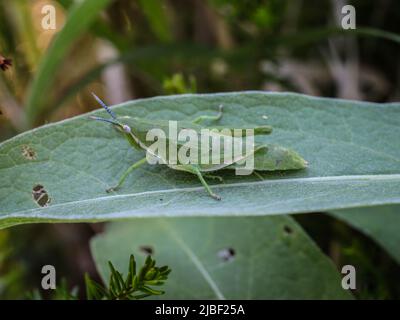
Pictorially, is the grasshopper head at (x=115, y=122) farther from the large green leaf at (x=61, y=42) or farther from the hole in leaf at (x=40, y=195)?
the large green leaf at (x=61, y=42)

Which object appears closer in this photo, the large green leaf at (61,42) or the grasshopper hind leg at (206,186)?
the grasshopper hind leg at (206,186)

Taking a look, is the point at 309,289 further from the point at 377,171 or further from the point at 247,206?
the point at 247,206

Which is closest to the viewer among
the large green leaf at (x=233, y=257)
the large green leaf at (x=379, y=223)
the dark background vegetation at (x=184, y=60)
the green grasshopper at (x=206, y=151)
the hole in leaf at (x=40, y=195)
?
the hole in leaf at (x=40, y=195)

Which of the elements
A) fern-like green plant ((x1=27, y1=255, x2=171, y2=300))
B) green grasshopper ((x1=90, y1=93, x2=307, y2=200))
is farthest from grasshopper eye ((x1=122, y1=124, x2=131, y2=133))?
fern-like green plant ((x1=27, y1=255, x2=171, y2=300))

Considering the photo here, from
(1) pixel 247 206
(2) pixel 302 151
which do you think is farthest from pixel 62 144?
(2) pixel 302 151

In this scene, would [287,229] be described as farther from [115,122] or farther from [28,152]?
[28,152]

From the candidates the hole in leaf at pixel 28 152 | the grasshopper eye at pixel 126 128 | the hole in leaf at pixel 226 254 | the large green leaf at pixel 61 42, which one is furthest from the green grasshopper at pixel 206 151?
the large green leaf at pixel 61 42

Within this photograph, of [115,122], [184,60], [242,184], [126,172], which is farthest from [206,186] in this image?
[184,60]

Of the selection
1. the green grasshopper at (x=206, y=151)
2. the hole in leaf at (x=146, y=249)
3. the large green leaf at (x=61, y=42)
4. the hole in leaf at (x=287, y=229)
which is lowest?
the hole in leaf at (x=146, y=249)
